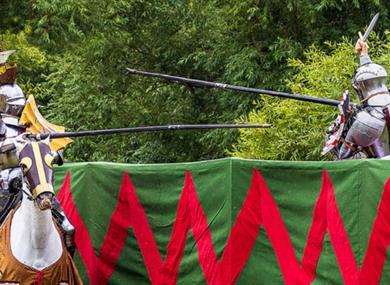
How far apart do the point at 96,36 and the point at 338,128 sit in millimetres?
10453

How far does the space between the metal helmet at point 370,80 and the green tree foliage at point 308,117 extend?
309 centimetres

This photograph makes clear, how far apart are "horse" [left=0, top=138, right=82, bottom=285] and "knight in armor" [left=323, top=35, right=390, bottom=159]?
2748mm

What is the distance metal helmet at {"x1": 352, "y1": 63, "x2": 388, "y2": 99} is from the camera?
9695 millimetres

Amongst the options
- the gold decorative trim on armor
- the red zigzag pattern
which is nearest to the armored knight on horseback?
the red zigzag pattern

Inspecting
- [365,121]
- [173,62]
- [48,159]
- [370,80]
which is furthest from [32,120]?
[173,62]

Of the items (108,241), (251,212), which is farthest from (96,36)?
(251,212)

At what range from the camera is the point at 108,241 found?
32.3 feet

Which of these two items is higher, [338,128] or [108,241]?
[338,128]

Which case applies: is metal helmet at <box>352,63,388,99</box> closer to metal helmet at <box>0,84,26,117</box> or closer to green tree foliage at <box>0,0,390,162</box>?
metal helmet at <box>0,84,26,117</box>

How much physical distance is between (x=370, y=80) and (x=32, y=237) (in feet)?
11.3

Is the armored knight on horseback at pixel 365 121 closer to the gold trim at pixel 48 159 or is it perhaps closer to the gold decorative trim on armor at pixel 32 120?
the gold decorative trim on armor at pixel 32 120

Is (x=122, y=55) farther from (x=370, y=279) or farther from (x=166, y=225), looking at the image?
(x=370, y=279)

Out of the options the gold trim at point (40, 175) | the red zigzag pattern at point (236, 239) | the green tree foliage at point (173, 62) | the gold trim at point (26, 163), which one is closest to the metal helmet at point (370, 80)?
the red zigzag pattern at point (236, 239)

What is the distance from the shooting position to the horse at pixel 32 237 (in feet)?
26.3
